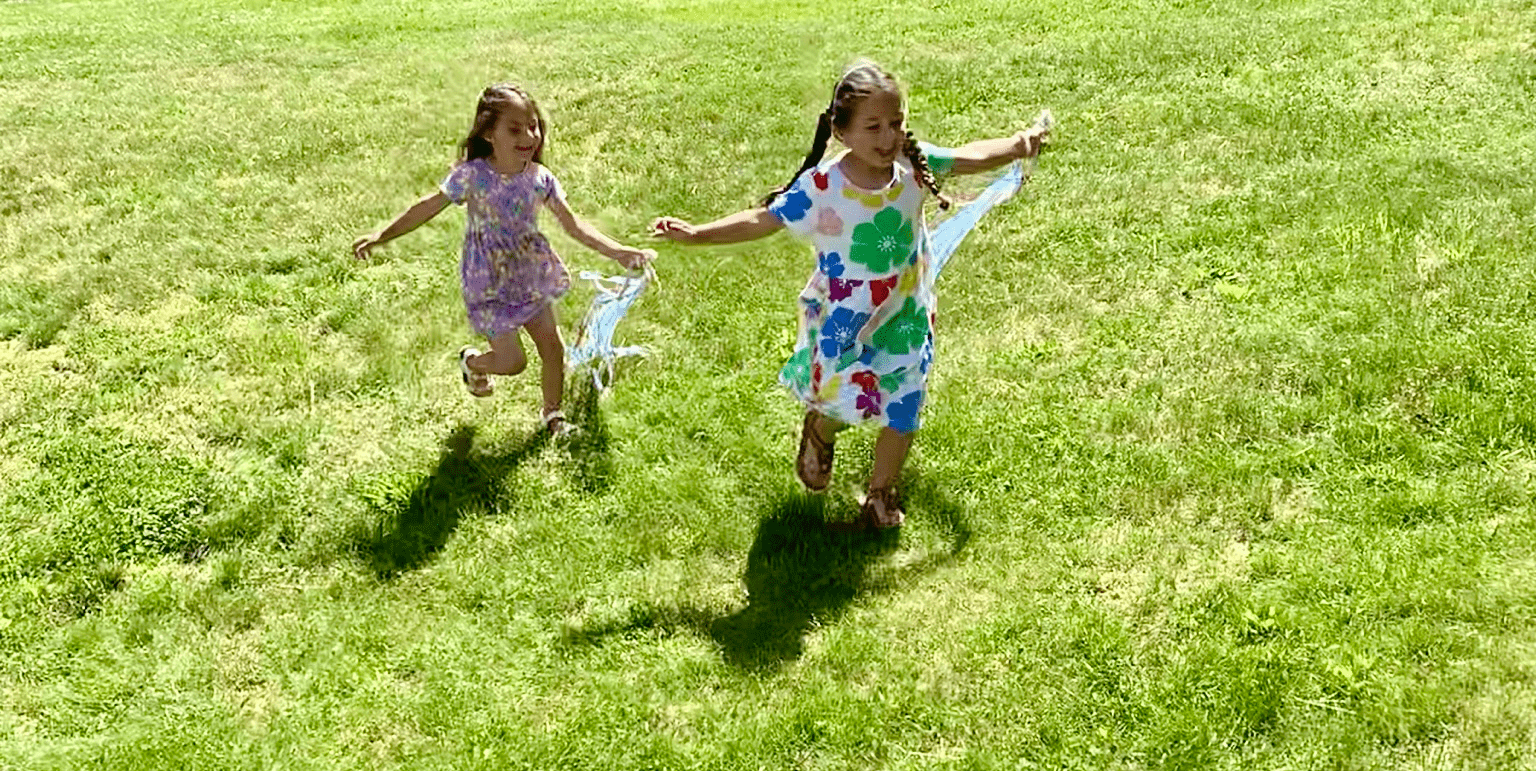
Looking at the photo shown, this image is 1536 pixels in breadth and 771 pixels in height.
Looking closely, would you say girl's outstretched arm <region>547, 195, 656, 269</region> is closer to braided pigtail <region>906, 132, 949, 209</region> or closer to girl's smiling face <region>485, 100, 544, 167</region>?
girl's smiling face <region>485, 100, 544, 167</region>

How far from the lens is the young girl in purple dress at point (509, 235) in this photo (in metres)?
4.96

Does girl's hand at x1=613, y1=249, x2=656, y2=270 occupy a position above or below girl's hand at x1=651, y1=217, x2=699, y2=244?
below

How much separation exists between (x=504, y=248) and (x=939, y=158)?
1935mm

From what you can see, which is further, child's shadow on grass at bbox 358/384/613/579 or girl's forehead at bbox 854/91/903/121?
child's shadow on grass at bbox 358/384/613/579

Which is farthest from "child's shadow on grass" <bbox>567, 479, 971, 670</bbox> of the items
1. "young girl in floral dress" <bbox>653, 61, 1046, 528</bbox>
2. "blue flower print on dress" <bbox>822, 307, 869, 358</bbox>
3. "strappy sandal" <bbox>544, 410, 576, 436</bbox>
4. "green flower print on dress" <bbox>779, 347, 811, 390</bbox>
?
"strappy sandal" <bbox>544, 410, 576, 436</bbox>

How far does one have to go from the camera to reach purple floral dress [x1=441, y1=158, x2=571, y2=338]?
5121 mm

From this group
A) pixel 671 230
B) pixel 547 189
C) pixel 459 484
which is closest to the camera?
pixel 671 230

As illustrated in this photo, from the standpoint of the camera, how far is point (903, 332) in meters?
4.46

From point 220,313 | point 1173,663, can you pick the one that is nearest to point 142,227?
point 220,313

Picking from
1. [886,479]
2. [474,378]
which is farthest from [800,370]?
[474,378]

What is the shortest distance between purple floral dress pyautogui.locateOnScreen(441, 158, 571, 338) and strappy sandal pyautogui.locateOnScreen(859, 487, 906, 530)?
1.68 metres

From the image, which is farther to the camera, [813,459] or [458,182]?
[458,182]

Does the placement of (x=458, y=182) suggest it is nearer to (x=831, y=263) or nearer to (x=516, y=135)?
(x=516, y=135)

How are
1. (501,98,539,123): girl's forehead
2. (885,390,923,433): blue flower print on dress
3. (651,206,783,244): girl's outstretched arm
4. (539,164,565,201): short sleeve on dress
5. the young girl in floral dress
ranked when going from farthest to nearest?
(539,164,565,201): short sleeve on dress, (501,98,539,123): girl's forehead, (885,390,923,433): blue flower print on dress, (651,206,783,244): girl's outstretched arm, the young girl in floral dress
